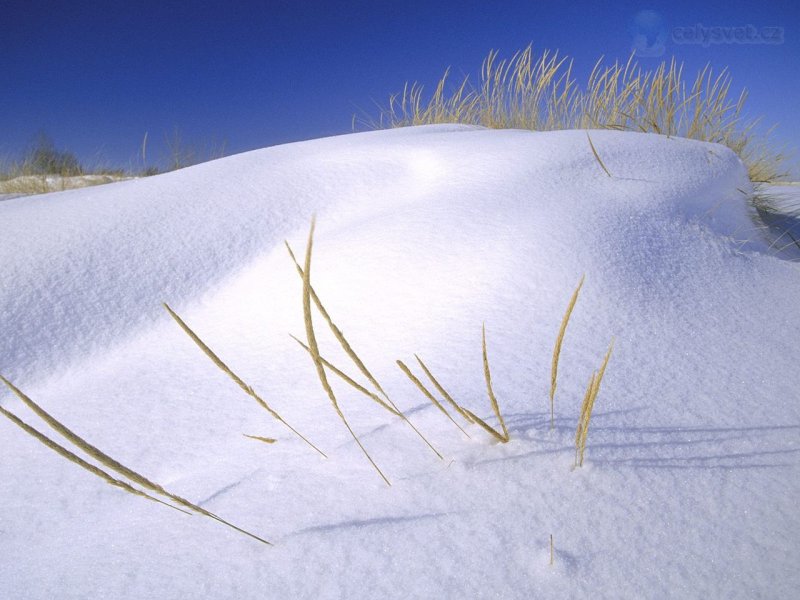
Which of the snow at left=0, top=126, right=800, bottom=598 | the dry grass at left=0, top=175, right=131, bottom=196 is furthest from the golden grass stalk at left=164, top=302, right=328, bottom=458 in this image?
the dry grass at left=0, top=175, right=131, bottom=196

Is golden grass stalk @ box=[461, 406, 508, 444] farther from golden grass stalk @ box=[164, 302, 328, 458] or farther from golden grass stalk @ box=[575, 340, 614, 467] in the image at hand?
golden grass stalk @ box=[164, 302, 328, 458]

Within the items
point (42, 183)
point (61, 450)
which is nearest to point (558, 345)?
point (61, 450)

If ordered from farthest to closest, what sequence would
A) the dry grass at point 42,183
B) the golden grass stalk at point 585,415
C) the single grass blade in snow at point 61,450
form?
the dry grass at point 42,183, the golden grass stalk at point 585,415, the single grass blade in snow at point 61,450

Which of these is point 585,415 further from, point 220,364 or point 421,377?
point 220,364

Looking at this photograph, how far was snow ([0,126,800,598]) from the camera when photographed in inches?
19.2

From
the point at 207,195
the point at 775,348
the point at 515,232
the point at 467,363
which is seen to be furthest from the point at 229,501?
the point at 207,195

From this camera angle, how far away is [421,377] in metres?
0.72

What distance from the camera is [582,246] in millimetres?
1021

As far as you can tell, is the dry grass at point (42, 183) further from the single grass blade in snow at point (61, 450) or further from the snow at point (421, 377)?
the single grass blade in snow at point (61, 450)

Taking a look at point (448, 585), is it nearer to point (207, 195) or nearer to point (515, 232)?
point (515, 232)

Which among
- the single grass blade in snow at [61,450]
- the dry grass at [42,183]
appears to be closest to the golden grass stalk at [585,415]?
the single grass blade in snow at [61,450]

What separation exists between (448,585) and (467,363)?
340 mm

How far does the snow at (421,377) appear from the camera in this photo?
49 cm

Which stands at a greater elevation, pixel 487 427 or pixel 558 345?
pixel 558 345
